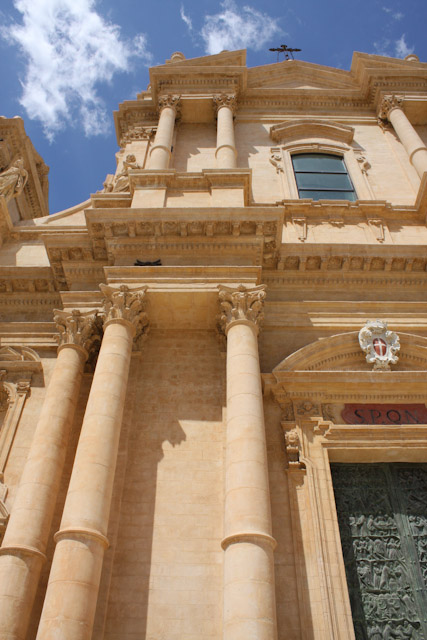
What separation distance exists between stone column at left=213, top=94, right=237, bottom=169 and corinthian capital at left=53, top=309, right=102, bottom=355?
6.36 metres

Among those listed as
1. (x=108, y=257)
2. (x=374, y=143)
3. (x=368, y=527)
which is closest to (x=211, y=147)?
(x=374, y=143)

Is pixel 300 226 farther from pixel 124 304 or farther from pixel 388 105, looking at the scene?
pixel 388 105

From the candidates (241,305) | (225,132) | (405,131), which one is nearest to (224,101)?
(225,132)

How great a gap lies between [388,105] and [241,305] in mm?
11641

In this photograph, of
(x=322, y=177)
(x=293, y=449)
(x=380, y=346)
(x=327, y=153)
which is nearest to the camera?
(x=293, y=449)

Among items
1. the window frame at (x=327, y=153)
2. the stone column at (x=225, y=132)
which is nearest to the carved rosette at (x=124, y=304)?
the stone column at (x=225, y=132)

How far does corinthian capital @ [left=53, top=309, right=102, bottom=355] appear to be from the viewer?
404 inches

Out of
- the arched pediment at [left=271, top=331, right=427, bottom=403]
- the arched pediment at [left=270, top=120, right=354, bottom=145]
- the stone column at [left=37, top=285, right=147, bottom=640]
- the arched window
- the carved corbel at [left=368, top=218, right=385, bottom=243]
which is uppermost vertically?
the arched pediment at [left=270, top=120, right=354, bottom=145]

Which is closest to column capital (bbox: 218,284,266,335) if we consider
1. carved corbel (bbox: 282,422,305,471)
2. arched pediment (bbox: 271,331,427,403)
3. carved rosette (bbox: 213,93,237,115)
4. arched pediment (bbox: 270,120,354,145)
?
arched pediment (bbox: 271,331,427,403)

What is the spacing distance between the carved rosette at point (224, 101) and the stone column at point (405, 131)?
498 centimetres

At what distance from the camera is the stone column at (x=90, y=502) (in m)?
6.50

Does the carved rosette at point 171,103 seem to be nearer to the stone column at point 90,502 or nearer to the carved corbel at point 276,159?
the carved corbel at point 276,159

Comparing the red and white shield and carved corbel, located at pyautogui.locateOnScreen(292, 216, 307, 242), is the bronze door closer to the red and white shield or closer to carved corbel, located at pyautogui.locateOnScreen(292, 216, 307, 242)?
the red and white shield

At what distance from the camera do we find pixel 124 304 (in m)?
10.2
